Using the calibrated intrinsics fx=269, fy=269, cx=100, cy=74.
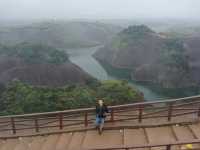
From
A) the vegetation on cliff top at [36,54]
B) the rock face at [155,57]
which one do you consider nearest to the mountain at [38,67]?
the vegetation on cliff top at [36,54]

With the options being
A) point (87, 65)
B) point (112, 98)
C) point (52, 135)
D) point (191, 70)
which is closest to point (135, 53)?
point (87, 65)

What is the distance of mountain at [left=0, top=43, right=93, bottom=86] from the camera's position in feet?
129

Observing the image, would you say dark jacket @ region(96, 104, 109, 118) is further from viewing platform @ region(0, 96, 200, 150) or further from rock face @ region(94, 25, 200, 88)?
rock face @ region(94, 25, 200, 88)

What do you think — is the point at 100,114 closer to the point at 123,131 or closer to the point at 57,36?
the point at 123,131

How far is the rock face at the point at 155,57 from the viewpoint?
44625mm

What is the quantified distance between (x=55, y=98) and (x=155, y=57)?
33967 mm

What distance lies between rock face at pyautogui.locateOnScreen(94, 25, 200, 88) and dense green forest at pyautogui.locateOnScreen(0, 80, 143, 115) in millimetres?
20010

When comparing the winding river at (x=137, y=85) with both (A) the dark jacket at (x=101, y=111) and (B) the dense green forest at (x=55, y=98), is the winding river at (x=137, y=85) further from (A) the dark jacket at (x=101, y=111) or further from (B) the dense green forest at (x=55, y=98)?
(A) the dark jacket at (x=101, y=111)

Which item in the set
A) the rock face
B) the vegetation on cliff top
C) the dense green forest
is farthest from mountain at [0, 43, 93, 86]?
the rock face

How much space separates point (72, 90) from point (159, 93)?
65.3 feet

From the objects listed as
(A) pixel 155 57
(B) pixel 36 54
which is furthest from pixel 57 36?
(B) pixel 36 54

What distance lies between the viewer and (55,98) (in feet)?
74.0

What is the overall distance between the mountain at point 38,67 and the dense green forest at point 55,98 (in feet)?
37.2

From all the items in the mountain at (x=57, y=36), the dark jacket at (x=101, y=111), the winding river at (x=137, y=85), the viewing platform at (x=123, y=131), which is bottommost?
the winding river at (x=137, y=85)
